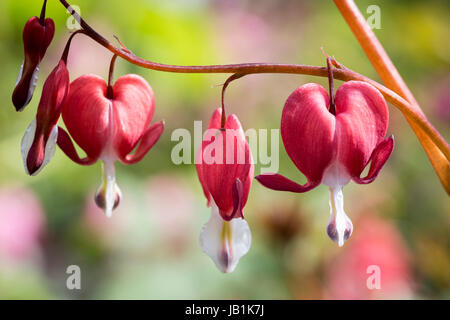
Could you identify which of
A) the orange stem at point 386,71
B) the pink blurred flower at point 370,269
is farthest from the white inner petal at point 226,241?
the pink blurred flower at point 370,269

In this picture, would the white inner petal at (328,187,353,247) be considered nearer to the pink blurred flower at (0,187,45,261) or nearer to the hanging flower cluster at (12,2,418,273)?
the hanging flower cluster at (12,2,418,273)

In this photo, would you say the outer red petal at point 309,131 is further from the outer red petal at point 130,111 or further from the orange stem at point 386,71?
the outer red petal at point 130,111

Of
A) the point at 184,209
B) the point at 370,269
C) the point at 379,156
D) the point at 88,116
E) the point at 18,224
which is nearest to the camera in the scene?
the point at 379,156

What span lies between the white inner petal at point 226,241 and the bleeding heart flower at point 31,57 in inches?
15.2

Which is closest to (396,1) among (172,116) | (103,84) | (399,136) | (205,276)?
(399,136)

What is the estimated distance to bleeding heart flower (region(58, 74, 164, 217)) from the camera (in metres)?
1.04

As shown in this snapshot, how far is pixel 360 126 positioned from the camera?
93cm

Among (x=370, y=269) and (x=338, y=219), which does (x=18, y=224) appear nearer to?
(x=370, y=269)

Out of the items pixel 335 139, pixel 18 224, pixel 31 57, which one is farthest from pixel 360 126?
pixel 18 224

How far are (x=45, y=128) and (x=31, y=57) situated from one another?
0.12 meters

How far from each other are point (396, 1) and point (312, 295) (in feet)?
7.39

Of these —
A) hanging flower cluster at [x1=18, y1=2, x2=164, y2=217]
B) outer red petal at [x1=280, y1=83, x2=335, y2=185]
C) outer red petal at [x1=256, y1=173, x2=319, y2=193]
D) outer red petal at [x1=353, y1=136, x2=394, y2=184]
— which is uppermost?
hanging flower cluster at [x1=18, y1=2, x2=164, y2=217]

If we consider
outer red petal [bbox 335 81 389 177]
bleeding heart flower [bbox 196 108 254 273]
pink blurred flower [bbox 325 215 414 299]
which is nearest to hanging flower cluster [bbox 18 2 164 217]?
bleeding heart flower [bbox 196 108 254 273]

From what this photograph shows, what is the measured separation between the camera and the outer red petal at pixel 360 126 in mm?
928
